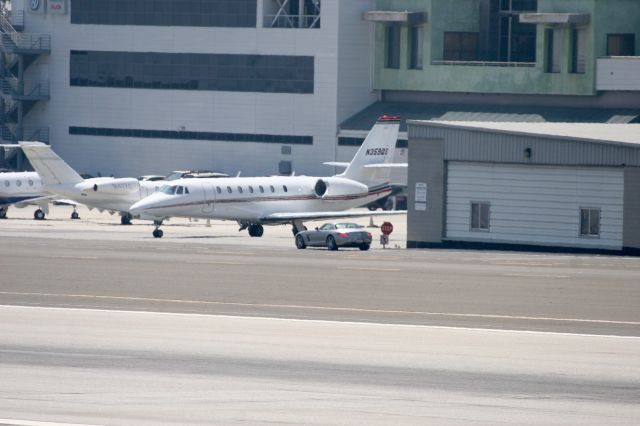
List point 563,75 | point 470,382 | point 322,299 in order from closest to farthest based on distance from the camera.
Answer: point 470,382, point 322,299, point 563,75

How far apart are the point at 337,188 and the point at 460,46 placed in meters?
28.7

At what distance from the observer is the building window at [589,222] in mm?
49844

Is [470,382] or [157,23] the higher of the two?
[157,23]

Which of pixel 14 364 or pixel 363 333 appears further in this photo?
pixel 363 333

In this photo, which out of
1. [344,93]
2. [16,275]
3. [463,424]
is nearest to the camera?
[463,424]

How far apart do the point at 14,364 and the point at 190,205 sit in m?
38.3

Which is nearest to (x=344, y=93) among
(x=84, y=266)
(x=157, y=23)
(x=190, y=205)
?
(x=157, y=23)

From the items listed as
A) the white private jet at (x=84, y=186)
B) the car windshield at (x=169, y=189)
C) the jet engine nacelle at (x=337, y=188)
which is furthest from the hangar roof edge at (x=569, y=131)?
the white private jet at (x=84, y=186)

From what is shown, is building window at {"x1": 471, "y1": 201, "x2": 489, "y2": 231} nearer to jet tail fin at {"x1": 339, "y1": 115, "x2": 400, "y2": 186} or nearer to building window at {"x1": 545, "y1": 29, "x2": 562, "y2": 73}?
jet tail fin at {"x1": 339, "y1": 115, "x2": 400, "y2": 186}

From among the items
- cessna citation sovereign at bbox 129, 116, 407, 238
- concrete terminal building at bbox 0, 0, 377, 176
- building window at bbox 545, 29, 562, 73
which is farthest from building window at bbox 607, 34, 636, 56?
cessna citation sovereign at bbox 129, 116, 407, 238

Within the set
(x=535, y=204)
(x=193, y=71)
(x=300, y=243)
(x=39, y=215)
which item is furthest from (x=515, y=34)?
(x=300, y=243)

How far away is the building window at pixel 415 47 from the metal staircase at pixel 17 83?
89.7ft

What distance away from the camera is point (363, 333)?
26594 millimetres

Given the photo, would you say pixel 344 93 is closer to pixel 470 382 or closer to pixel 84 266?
pixel 84 266
